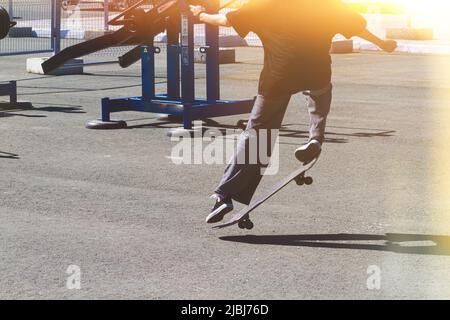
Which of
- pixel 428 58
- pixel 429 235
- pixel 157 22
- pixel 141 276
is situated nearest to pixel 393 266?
pixel 429 235

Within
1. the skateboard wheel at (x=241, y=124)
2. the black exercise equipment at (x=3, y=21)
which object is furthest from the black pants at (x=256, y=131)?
the black exercise equipment at (x=3, y=21)

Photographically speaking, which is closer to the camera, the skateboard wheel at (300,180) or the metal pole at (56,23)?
the skateboard wheel at (300,180)

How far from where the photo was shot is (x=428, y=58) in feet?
76.3

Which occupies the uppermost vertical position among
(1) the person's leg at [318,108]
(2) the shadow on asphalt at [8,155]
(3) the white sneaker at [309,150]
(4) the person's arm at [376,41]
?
(4) the person's arm at [376,41]

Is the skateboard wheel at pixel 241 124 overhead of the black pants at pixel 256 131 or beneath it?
beneath

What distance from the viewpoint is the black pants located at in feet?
26.3

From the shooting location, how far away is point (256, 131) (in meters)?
8.05

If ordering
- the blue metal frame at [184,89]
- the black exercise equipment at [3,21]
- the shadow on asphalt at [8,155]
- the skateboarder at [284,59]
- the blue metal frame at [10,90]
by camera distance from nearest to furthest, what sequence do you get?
the skateboarder at [284,59]
the shadow on asphalt at [8,155]
the blue metal frame at [184,89]
the black exercise equipment at [3,21]
the blue metal frame at [10,90]

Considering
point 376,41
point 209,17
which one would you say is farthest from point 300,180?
point 209,17

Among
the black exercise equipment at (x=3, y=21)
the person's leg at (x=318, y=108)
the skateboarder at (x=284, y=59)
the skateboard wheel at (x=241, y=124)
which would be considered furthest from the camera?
the black exercise equipment at (x=3, y=21)

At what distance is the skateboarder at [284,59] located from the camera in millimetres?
7863

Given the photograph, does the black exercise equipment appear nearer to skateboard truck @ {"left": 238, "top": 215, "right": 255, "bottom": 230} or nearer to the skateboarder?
the skateboarder

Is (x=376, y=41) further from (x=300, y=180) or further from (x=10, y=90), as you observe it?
(x=10, y=90)

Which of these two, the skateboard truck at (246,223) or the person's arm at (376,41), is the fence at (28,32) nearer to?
the person's arm at (376,41)
